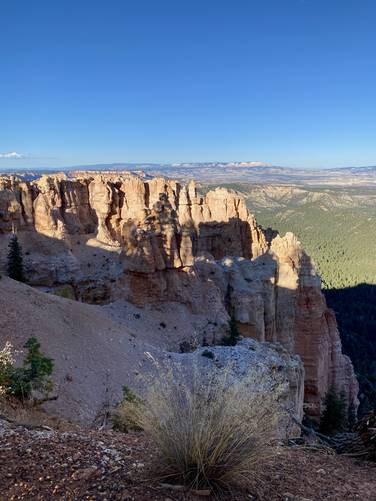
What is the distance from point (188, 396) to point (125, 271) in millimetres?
14712

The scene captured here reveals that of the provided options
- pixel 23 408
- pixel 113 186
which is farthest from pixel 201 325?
pixel 113 186

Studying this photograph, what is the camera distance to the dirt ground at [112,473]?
10.2 feet

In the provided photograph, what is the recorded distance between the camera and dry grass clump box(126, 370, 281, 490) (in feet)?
10.5

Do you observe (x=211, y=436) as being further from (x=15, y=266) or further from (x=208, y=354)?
(x=15, y=266)

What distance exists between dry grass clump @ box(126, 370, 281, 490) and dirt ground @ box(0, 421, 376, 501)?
123 mm

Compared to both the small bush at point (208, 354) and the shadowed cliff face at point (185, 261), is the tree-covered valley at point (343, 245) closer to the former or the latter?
the shadowed cliff face at point (185, 261)

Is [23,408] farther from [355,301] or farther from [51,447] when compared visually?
[355,301]

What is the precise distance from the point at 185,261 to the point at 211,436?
15.7 m

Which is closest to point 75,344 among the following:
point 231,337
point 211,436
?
point 231,337

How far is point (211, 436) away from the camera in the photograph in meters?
3.22

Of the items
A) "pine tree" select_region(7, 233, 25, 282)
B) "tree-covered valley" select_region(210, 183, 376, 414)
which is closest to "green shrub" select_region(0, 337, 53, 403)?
"pine tree" select_region(7, 233, 25, 282)

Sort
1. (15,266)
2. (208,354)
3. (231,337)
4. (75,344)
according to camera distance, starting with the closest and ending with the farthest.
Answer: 1. (75,344)
2. (208,354)
3. (231,337)
4. (15,266)

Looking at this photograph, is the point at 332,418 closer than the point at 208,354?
No

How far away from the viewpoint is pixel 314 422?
62.7 feet
